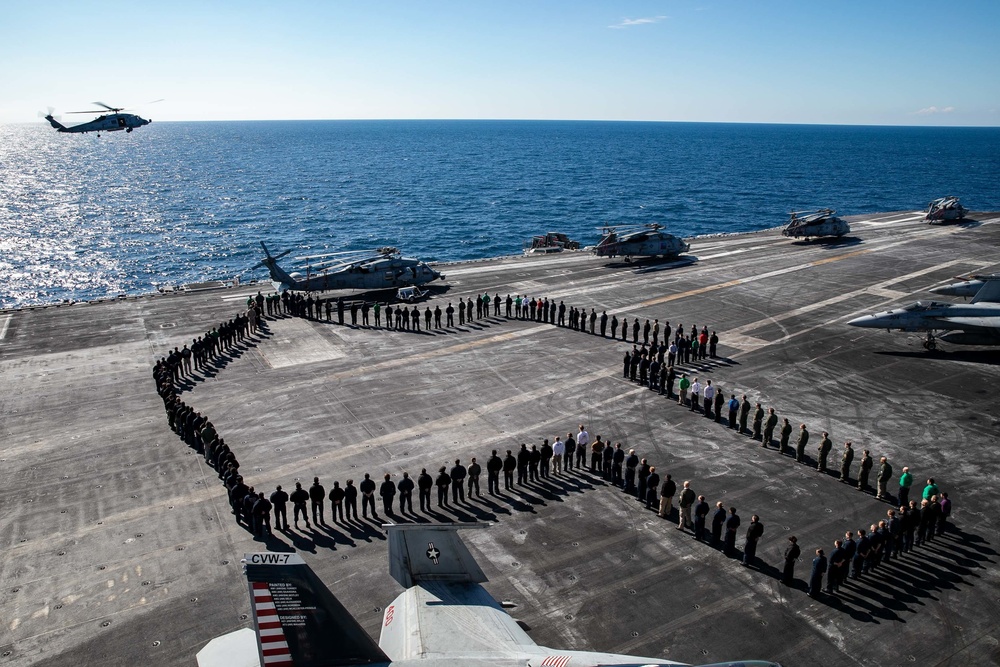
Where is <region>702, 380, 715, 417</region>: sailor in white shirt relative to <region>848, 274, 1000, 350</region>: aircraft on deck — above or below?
below

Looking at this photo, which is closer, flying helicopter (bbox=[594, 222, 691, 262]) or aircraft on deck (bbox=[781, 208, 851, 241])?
flying helicopter (bbox=[594, 222, 691, 262])

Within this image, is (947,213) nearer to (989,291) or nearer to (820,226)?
(820,226)

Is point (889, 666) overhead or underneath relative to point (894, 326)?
underneath

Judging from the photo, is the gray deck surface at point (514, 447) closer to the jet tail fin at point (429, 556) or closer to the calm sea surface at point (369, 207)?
the jet tail fin at point (429, 556)

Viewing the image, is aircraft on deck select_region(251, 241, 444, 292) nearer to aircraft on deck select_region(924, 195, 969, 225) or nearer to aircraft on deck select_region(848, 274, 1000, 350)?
aircraft on deck select_region(848, 274, 1000, 350)

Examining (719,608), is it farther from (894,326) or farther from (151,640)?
(894,326)

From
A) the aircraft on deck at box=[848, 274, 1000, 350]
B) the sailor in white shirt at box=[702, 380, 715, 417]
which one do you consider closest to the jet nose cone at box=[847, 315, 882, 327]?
the aircraft on deck at box=[848, 274, 1000, 350]

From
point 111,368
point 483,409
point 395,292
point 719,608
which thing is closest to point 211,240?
point 395,292
